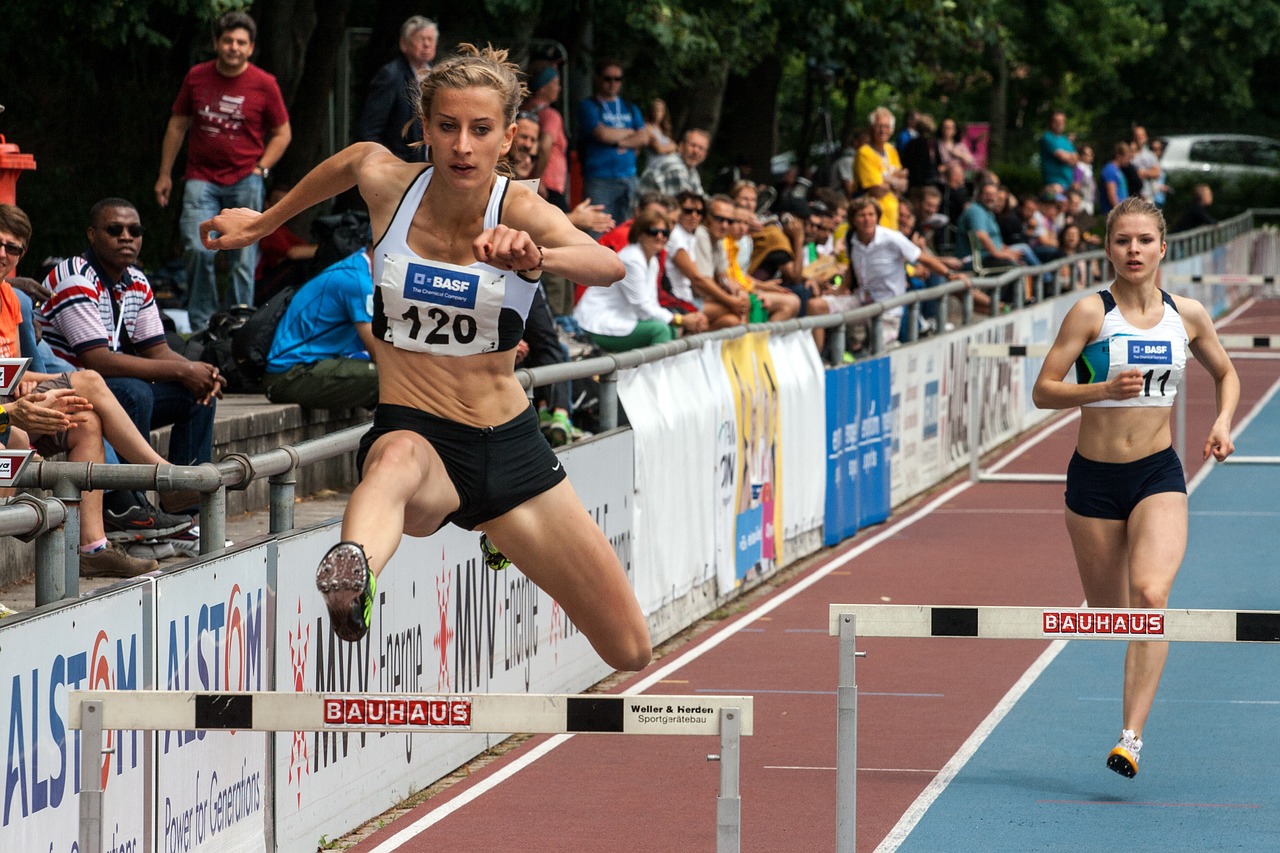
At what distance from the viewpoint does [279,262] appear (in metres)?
14.1

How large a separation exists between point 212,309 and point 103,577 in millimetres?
5097

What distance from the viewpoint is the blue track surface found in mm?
7500

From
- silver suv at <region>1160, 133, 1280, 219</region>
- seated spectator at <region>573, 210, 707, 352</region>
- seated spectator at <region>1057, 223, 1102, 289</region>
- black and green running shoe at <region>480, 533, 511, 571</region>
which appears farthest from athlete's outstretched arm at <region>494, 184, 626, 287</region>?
silver suv at <region>1160, 133, 1280, 219</region>

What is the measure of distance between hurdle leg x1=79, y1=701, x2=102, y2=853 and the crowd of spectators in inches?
74.1

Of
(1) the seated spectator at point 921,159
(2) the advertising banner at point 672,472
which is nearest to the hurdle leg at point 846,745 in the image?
(2) the advertising banner at point 672,472

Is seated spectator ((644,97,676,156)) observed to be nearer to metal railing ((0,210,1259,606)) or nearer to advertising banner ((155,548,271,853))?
metal railing ((0,210,1259,606))

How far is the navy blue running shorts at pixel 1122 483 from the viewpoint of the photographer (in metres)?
7.91

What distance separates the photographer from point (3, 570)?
8.27 metres

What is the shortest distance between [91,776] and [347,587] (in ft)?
2.41

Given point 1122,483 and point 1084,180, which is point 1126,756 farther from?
point 1084,180

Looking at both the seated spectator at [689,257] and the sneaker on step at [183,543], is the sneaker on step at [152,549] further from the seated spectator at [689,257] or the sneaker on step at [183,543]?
the seated spectator at [689,257]

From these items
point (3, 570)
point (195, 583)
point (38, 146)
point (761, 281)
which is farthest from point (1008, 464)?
point (195, 583)

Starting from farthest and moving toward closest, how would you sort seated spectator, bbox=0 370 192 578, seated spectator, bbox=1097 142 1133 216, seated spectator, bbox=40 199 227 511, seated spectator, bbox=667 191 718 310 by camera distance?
seated spectator, bbox=1097 142 1133 216
seated spectator, bbox=667 191 718 310
seated spectator, bbox=40 199 227 511
seated spectator, bbox=0 370 192 578

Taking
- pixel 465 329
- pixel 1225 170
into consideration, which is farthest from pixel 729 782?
pixel 1225 170
